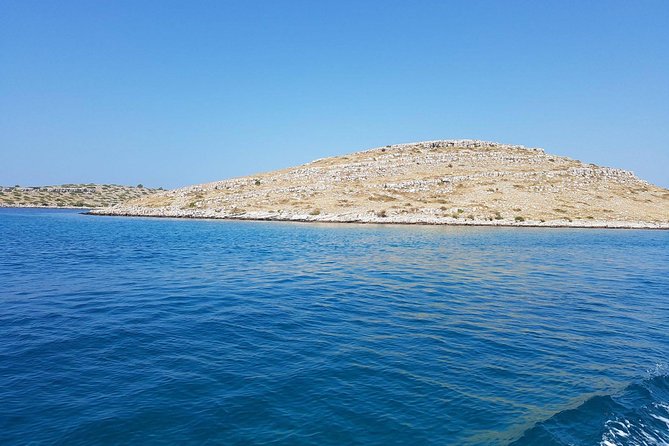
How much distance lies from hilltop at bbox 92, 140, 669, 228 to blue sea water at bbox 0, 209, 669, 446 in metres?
62.8

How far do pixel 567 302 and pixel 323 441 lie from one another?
1886 cm

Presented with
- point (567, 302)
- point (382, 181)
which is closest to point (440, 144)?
point (382, 181)

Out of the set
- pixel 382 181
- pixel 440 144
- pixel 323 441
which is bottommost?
pixel 323 441

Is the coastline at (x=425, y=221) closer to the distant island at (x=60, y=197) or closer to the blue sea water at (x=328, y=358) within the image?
the blue sea water at (x=328, y=358)

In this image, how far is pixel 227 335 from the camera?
15.7 m

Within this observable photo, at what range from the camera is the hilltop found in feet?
297

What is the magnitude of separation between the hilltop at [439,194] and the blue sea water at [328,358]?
62.8 m

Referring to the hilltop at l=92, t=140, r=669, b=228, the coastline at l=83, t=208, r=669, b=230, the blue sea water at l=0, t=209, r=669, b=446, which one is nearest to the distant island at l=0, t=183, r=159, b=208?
the hilltop at l=92, t=140, r=669, b=228

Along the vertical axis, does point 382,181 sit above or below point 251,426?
above

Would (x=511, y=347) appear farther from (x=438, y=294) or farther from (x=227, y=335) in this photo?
(x=227, y=335)

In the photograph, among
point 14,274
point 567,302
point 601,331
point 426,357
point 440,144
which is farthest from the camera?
point 440,144

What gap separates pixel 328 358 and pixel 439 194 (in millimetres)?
98695

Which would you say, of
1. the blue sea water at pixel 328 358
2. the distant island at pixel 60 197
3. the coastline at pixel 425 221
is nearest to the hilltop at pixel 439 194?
the coastline at pixel 425 221

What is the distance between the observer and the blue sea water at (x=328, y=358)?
930cm
